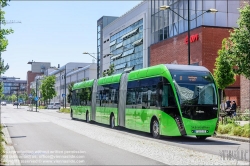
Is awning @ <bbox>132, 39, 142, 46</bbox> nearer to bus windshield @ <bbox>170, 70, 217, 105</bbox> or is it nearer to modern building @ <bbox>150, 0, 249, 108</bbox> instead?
modern building @ <bbox>150, 0, 249, 108</bbox>

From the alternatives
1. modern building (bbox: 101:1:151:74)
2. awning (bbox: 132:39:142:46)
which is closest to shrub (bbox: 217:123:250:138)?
modern building (bbox: 101:1:151:74)

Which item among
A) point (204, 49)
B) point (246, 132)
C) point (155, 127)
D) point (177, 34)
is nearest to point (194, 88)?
point (155, 127)

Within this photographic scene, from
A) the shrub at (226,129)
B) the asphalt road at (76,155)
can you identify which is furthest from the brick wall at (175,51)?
the asphalt road at (76,155)

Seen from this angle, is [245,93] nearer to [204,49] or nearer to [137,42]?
[204,49]

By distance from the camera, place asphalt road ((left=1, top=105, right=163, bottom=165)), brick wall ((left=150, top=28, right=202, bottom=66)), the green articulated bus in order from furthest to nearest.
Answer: brick wall ((left=150, top=28, right=202, bottom=66))
the green articulated bus
asphalt road ((left=1, top=105, right=163, bottom=165))

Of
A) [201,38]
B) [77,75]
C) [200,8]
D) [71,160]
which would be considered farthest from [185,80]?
[77,75]

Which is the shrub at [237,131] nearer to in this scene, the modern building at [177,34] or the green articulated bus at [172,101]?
the green articulated bus at [172,101]

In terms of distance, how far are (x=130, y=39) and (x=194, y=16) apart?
20759 mm

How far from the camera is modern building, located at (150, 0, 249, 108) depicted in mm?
42406

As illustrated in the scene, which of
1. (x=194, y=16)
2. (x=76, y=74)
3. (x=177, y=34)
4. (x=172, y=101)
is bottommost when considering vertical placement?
(x=172, y=101)

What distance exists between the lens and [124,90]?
70.4 ft

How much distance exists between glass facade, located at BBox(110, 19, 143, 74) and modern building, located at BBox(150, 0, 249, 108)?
7378mm

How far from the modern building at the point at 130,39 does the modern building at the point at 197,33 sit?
183 inches

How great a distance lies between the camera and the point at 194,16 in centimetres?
4697
